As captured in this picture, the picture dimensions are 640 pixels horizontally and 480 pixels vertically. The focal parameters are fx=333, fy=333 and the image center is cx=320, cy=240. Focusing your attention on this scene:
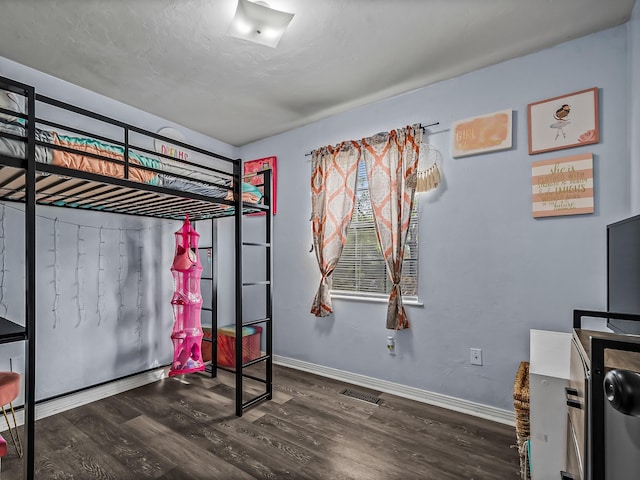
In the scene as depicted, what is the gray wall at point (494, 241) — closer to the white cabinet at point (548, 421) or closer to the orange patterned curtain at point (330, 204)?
the orange patterned curtain at point (330, 204)

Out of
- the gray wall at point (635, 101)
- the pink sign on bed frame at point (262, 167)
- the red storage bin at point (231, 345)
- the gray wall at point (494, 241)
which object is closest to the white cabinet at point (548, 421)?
the gray wall at point (494, 241)

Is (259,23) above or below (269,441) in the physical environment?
above

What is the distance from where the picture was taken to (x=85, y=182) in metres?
1.88

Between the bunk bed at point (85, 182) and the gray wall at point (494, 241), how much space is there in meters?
1.15

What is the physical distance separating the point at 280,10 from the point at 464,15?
3.39 feet

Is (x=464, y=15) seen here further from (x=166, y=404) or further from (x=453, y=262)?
(x=166, y=404)

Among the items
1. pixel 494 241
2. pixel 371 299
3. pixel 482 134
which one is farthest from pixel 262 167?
pixel 494 241

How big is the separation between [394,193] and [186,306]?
1.98 metres

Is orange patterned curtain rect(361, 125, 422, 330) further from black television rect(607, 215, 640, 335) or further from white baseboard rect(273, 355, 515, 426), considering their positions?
black television rect(607, 215, 640, 335)

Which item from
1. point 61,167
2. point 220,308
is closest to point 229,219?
point 220,308

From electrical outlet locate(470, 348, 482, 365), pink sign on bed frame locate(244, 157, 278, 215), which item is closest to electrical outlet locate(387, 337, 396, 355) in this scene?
electrical outlet locate(470, 348, 482, 365)

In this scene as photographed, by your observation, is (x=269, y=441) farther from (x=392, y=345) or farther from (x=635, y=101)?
(x=635, y=101)

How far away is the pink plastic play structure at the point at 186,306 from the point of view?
2738mm

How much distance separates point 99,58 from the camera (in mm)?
2246
